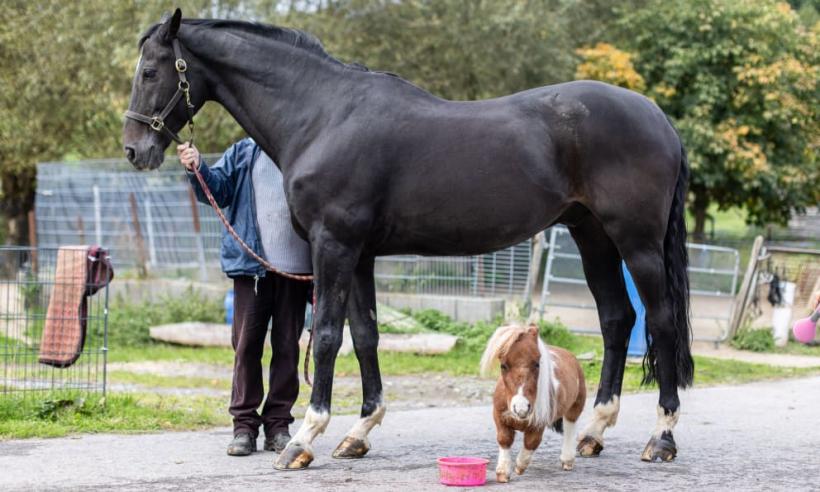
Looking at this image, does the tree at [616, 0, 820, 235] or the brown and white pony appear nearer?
the brown and white pony

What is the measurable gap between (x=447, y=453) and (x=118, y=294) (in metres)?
10.6

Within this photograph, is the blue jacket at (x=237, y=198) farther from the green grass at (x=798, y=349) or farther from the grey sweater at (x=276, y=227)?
the green grass at (x=798, y=349)

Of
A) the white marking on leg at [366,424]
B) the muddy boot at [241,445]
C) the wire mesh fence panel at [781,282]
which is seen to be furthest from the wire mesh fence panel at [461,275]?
the muddy boot at [241,445]

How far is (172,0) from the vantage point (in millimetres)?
19188

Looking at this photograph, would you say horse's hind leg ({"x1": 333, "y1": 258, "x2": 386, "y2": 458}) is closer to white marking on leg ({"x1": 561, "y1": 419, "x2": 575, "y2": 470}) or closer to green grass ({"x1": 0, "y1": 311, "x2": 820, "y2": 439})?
white marking on leg ({"x1": 561, "y1": 419, "x2": 575, "y2": 470})

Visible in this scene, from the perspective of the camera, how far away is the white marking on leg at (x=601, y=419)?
21.0 ft

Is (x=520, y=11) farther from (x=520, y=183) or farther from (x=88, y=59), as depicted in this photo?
(x=520, y=183)

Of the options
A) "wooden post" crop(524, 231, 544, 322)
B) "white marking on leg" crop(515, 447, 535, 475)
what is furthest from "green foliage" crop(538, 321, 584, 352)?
"white marking on leg" crop(515, 447, 535, 475)

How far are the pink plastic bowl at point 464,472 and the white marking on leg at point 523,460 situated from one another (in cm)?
26

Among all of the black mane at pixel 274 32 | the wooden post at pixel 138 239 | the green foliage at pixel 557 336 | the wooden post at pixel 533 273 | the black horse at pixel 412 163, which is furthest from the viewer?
the wooden post at pixel 138 239

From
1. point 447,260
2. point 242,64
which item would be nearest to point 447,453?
point 242,64

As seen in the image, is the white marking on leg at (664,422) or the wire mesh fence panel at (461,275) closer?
the white marking on leg at (664,422)

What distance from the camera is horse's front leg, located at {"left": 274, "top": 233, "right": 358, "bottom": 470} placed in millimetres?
5895

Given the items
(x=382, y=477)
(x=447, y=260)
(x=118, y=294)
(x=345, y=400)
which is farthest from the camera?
(x=118, y=294)
